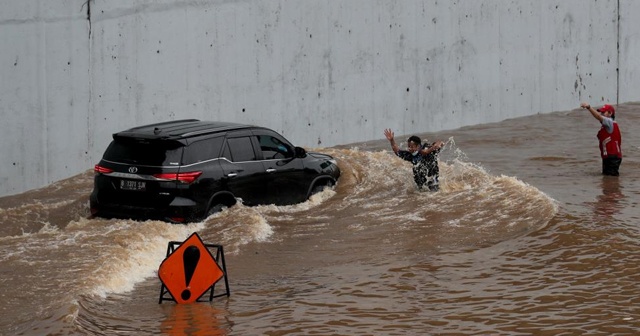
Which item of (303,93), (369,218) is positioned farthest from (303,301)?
(303,93)

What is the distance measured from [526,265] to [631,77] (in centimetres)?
1737

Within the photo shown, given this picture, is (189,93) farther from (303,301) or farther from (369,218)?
(303,301)

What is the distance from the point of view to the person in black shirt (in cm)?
1594

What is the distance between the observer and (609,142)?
17.6 meters

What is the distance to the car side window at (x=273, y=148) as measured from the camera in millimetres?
15413

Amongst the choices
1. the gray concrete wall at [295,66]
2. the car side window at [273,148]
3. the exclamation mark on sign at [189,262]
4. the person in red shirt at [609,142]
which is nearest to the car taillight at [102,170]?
the car side window at [273,148]

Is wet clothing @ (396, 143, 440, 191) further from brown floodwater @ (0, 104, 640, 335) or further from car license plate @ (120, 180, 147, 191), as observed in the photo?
car license plate @ (120, 180, 147, 191)

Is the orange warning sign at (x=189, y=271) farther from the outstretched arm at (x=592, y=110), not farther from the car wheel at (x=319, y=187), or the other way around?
the outstretched arm at (x=592, y=110)

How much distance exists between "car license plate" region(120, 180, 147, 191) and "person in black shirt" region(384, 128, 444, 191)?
3.74 metres

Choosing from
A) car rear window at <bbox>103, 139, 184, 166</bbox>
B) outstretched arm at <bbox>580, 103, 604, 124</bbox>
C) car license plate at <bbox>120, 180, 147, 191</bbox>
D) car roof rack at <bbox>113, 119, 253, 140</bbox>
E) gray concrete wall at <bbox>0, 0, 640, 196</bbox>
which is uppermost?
gray concrete wall at <bbox>0, 0, 640, 196</bbox>

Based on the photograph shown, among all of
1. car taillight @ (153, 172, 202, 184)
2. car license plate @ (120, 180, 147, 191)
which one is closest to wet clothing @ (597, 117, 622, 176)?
car taillight @ (153, 172, 202, 184)

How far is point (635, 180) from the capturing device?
17688mm

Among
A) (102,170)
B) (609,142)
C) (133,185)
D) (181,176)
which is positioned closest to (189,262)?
(181,176)

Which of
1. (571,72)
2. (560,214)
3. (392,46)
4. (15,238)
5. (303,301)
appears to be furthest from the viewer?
(571,72)
